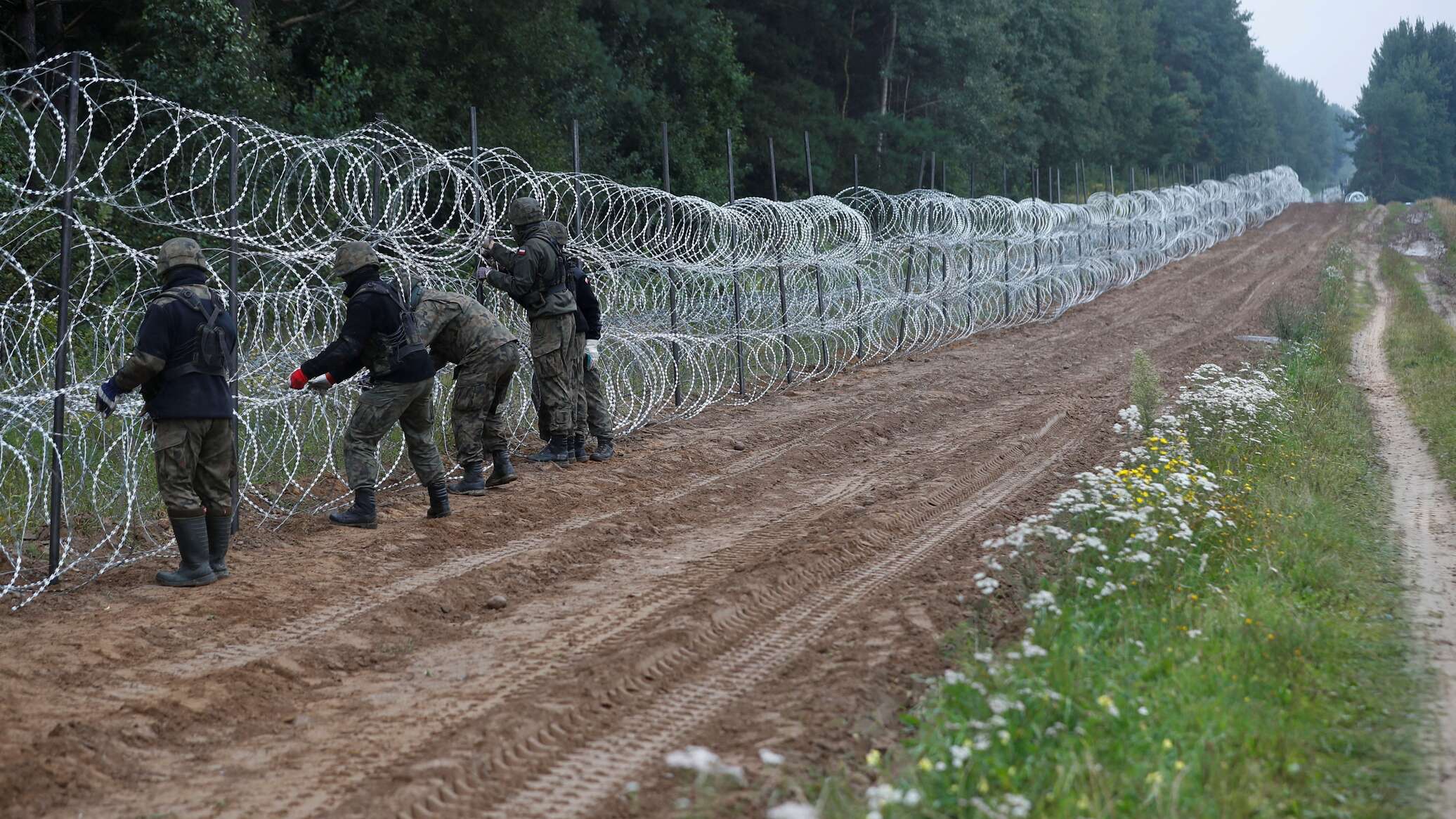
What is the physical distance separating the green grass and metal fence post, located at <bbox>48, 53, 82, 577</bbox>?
367 inches

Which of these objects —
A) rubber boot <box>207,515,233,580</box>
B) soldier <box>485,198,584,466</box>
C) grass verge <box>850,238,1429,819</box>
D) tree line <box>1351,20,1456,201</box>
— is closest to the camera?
grass verge <box>850,238,1429,819</box>

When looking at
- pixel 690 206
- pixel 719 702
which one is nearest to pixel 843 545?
pixel 719 702

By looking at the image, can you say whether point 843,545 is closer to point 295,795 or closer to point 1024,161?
point 295,795

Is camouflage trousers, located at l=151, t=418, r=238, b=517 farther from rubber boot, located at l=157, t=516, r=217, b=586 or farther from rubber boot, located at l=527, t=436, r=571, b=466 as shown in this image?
rubber boot, located at l=527, t=436, r=571, b=466

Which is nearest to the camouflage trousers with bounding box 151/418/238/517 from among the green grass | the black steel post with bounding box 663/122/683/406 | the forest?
the black steel post with bounding box 663/122/683/406

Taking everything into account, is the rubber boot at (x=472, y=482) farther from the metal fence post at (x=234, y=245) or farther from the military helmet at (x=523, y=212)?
the military helmet at (x=523, y=212)

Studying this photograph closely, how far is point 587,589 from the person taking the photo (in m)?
7.10

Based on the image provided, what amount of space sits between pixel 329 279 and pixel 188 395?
5.35 m

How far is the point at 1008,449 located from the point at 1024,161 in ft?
128

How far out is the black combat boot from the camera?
28.4 ft

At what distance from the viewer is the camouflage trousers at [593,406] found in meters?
10.9

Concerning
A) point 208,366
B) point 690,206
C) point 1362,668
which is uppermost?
point 690,206

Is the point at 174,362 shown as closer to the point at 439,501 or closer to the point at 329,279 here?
the point at 439,501

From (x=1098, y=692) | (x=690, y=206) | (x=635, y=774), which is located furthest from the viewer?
(x=690, y=206)
